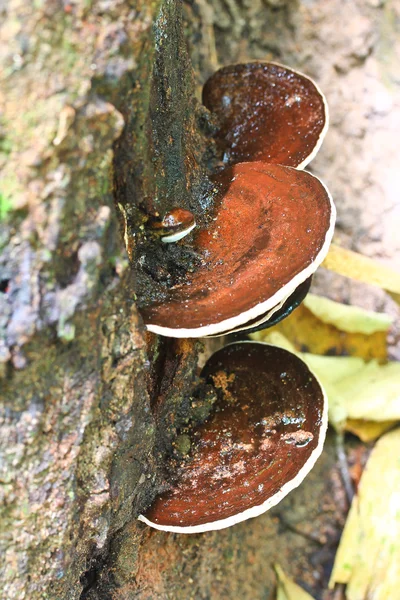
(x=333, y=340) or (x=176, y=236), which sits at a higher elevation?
(x=176, y=236)

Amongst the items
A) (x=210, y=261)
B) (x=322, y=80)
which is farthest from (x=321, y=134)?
(x=322, y=80)

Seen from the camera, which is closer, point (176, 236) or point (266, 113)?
point (176, 236)

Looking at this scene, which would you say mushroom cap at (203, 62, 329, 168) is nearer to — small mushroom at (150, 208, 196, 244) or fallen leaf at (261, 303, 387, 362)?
small mushroom at (150, 208, 196, 244)

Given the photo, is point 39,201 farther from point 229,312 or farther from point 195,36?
point 195,36

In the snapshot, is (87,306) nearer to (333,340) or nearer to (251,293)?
(251,293)

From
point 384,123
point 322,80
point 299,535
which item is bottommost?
point 299,535

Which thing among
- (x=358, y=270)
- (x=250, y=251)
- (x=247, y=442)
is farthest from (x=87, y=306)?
(x=358, y=270)
